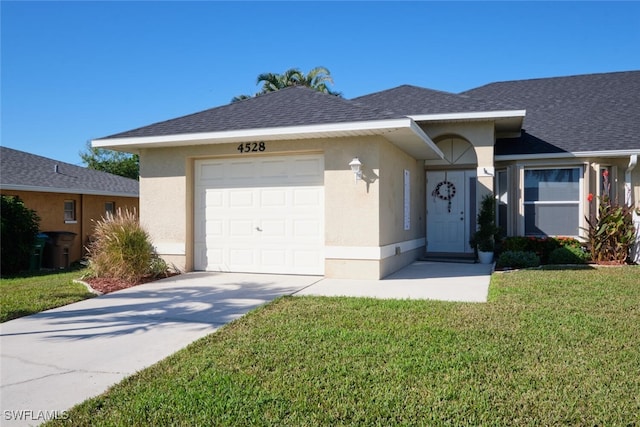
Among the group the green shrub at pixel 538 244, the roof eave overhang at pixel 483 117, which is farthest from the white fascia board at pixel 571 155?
the green shrub at pixel 538 244

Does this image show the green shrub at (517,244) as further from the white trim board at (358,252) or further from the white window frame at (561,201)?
the white trim board at (358,252)

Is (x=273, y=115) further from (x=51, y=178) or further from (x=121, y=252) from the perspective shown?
(x=51, y=178)

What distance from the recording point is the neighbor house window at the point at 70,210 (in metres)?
16.8

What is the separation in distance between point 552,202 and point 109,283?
11.5 meters

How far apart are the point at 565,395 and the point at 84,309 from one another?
21.2 ft

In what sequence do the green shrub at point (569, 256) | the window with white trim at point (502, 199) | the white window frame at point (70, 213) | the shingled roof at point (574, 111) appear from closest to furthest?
1. the green shrub at point (569, 256)
2. the shingled roof at point (574, 111)
3. the window with white trim at point (502, 199)
4. the white window frame at point (70, 213)

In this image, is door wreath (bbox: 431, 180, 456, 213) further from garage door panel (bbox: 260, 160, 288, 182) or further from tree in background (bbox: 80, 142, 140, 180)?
tree in background (bbox: 80, 142, 140, 180)

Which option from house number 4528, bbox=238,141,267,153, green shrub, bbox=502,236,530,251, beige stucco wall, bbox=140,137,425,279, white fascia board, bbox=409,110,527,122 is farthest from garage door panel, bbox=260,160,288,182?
green shrub, bbox=502,236,530,251

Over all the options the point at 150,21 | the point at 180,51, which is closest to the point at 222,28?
the point at 150,21

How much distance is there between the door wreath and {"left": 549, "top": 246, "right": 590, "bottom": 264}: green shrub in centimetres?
309

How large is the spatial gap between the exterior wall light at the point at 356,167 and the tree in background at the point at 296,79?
59.8ft

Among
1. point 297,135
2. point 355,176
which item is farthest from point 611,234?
point 297,135

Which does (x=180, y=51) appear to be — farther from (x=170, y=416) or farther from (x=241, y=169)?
(x=170, y=416)

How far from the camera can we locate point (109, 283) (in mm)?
9078
